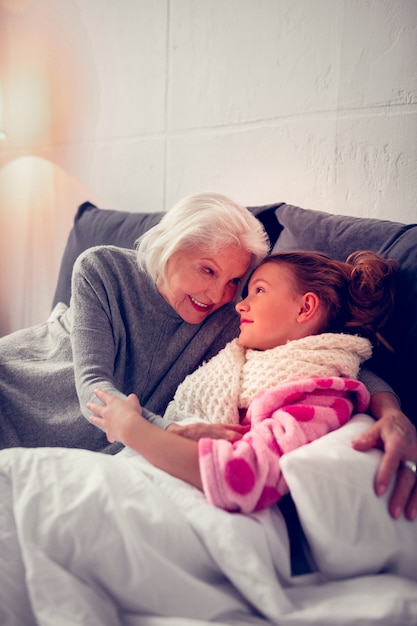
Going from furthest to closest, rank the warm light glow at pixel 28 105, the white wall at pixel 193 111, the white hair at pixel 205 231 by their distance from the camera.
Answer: the warm light glow at pixel 28 105 → the white wall at pixel 193 111 → the white hair at pixel 205 231

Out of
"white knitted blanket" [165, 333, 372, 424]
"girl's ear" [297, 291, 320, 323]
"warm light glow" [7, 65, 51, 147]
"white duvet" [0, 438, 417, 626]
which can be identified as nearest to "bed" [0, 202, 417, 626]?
"white duvet" [0, 438, 417, 626]

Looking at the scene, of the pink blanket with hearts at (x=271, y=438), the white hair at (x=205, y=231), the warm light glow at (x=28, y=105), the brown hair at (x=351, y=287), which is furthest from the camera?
the warm light glow at (x=28, y=105)

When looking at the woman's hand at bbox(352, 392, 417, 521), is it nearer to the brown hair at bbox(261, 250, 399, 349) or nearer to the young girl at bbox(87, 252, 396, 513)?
the young girl at bbox(87, 252, 396, 513)

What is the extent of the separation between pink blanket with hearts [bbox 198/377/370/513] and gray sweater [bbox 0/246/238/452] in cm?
38

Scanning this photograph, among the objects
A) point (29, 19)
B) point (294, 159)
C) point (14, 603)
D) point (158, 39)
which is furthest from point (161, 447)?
point (29, 19)

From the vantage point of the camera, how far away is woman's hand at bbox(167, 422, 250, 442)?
1022mm

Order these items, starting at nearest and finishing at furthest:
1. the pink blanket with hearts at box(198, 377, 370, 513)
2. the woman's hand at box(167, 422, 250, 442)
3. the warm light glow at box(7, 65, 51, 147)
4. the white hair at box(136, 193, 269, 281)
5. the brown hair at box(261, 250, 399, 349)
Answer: the pink blanket with hearts at box(198, 377, 370, 513)
the woman's hand at box(167, 422, 250, 442)
the brown hair at box(261, 250, 399, 349)
the white hair at box(136, 193, 269, 281)
the warm light glow at box(7, 65, 51, 147)

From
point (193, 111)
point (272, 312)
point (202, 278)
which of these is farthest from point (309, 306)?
point (193, 111)

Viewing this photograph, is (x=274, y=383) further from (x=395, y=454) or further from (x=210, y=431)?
(x=395, y=454)

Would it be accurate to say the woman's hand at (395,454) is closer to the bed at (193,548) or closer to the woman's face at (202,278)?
the bed at (193,548)

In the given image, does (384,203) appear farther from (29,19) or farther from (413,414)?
(29,19)

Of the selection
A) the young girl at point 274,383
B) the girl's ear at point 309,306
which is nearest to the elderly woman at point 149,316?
the young girl at point 274,383

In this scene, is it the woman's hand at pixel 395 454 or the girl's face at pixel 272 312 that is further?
the girl's face at pixel 272 312

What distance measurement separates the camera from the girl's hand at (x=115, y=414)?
1067 mm
